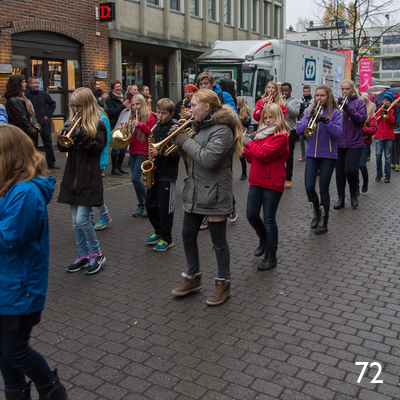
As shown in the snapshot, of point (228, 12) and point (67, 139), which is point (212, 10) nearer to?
point (228, 12)

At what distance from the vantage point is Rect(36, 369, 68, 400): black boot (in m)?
2.75

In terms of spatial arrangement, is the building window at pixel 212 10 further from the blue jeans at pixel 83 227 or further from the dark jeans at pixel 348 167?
the blue jeans at pixel 83 227

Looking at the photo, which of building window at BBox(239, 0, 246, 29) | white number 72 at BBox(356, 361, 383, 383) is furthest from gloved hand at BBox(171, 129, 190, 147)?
building window at BBox(239, 0, 246, 29)

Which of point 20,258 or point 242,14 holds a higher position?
point 242,14

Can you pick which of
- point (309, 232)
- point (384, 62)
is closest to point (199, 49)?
point (309, 232)

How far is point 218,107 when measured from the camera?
13.8 ft

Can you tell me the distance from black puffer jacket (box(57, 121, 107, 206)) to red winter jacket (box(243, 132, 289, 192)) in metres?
1.62

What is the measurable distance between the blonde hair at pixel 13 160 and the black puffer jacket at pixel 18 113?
7666 mm

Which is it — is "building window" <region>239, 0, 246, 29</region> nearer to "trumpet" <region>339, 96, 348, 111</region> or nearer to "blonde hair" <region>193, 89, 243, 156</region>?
"trumpet" <region>339, 96, 348, 111</region>

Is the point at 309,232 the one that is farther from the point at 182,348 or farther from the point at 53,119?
the point at 53,119

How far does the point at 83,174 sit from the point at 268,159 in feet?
6.58

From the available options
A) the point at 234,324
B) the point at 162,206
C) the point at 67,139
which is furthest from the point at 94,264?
the point at 234,324

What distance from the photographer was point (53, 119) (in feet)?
49.4

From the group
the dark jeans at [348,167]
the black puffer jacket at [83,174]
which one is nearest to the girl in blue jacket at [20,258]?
the black puffer jacket at [83,174]
